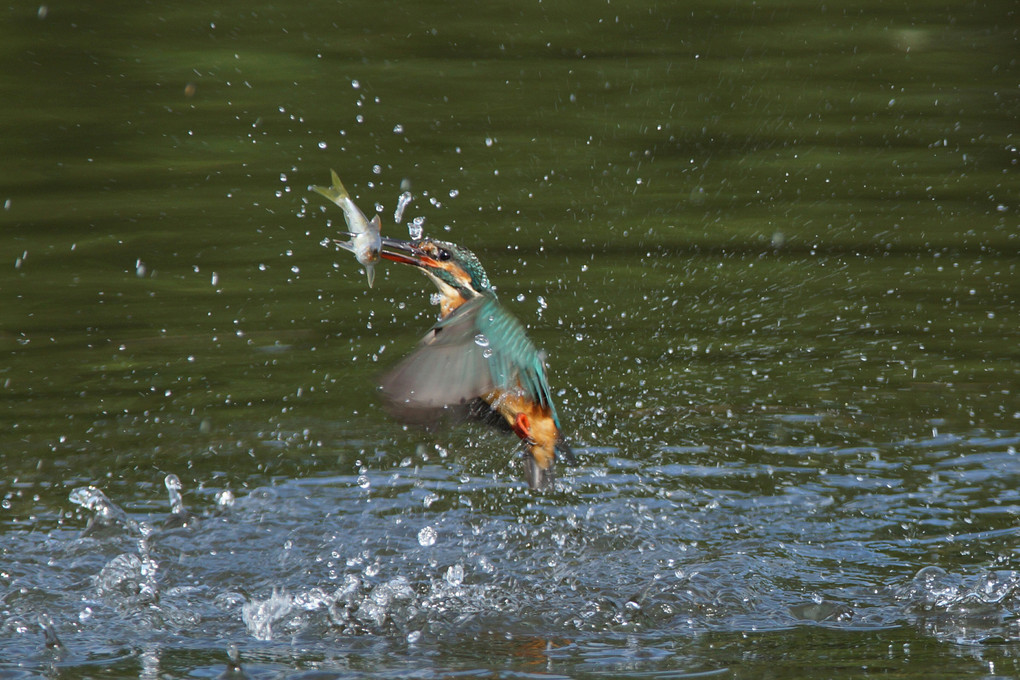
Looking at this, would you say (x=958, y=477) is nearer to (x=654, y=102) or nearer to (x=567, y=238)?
(x=567, y=238)

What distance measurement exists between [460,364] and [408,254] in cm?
61

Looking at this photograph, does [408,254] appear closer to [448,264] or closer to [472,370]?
[448,264]

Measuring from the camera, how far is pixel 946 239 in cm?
551

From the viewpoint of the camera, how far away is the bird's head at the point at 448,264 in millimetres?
3350

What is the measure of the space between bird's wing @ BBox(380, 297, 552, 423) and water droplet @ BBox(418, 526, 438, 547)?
1.42 feet

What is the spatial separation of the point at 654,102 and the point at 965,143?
4.67ft

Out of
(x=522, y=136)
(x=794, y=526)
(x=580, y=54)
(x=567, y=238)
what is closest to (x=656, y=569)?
(x=794, y=526)

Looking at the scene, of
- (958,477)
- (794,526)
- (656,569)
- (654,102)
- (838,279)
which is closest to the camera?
(656,569)

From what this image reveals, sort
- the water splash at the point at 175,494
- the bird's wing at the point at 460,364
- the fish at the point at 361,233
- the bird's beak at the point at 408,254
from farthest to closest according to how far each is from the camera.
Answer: the water splash at the point at 175,494 → the bird's beak at the point at 408,254 → the fish at the point at 361,233 → the bird's wing at the point at 460,364

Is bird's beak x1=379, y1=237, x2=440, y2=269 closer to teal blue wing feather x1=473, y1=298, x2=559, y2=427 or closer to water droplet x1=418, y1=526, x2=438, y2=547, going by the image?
teal blue wing feather x1=473, y1=298, x2=559, y2=427

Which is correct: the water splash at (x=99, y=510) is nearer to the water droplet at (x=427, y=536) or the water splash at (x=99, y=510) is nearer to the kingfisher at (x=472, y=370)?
the water droplet at (x=427, y=536)

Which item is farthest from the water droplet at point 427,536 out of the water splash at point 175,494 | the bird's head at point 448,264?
the water splash at point 175,494

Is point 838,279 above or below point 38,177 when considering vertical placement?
below

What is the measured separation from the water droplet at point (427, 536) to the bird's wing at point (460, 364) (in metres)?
0.43
